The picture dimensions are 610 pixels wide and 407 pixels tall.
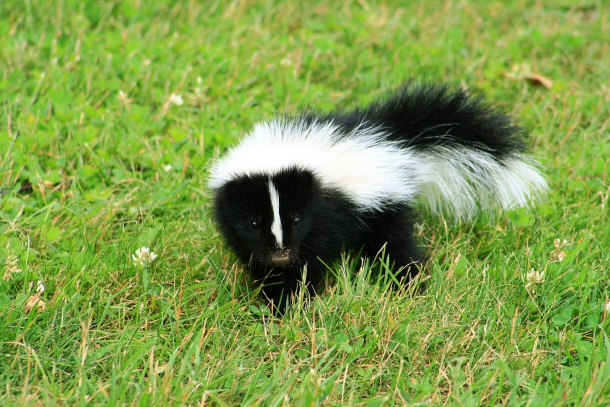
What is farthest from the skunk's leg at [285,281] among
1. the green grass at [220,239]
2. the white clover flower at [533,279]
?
the white clover flower at [533,279]

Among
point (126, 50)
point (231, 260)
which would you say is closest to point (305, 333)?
point (231, 260)

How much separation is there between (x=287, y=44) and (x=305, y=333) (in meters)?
3.81

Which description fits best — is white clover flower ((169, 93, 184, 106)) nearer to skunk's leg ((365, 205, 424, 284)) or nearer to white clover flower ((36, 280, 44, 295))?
skunk's leg ((365, 205, 424, 284))

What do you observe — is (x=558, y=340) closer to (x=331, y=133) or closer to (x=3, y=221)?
(x=331, y=133)

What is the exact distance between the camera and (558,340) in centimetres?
374

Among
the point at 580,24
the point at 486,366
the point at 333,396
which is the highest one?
the point at 580,24

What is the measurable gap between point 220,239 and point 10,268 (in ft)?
4.11

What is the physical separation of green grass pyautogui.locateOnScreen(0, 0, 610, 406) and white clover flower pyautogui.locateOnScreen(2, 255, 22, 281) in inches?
0.7

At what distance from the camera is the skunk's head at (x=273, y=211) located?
380cm

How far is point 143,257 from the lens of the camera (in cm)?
412

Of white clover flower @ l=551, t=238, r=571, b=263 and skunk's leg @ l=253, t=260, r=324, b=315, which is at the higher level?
white clover flower @ l=551, t=238, r=571, b=263

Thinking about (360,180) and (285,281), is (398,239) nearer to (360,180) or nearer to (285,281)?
(360,180)

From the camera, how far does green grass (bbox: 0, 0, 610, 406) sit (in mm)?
3434

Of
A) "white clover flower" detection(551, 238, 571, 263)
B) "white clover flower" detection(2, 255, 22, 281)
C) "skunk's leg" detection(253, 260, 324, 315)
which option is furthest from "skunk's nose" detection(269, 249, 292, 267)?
"white clover flower" detection(551, 238, 571, 263)
